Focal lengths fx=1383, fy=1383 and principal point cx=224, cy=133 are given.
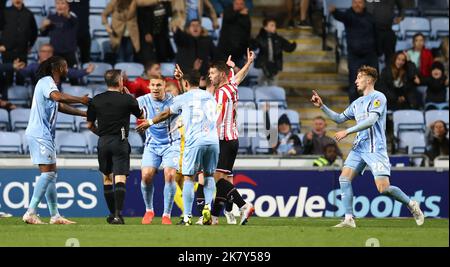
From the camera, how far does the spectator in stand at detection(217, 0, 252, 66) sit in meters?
27.0

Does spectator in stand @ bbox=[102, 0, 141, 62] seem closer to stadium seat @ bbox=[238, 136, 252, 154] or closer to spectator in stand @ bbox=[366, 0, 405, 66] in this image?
stadium seat @ bbox=[238, 136, 252, 154]

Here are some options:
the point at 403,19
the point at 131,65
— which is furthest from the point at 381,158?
the point at 403,19

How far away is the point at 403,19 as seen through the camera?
29797mm

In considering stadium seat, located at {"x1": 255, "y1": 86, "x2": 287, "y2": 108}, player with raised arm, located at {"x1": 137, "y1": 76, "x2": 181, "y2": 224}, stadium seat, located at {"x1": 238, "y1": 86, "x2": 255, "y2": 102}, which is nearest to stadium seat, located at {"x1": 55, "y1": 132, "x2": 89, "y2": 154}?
stadium seat, located at {"x1": 238, "y1": 86, "x2": 255, "y2": 102}

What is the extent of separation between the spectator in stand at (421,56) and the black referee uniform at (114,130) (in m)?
10.8

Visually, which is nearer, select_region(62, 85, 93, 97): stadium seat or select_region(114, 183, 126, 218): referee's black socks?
select_region(114, 183, 126, 218): referee's black socks

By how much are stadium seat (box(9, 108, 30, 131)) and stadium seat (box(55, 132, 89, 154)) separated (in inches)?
29.4

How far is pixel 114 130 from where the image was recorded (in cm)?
1859

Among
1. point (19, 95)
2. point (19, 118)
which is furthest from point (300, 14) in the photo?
point (19, 118)

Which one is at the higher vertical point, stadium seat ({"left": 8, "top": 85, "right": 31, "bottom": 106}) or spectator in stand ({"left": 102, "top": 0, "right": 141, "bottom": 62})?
spectator in stand ({"left": 102, "top": 0, "right": 141, "bottom": 62})

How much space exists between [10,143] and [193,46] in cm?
417

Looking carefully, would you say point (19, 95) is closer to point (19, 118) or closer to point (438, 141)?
point (19, 118)

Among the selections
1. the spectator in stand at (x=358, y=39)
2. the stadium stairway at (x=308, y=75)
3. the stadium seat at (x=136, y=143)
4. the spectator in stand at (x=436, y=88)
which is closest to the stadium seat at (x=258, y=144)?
the stadium seat at (x=136, y=143)

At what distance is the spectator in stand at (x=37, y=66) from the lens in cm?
2545
